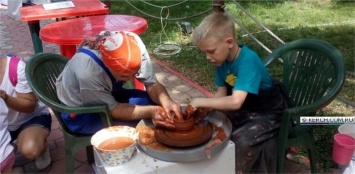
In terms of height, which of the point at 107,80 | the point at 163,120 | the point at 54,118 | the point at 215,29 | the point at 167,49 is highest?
the point at 215,29

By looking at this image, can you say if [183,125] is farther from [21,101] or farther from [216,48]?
[21,101]

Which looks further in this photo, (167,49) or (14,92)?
(167,49)

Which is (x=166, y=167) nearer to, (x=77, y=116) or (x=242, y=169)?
(x=242, y=169)

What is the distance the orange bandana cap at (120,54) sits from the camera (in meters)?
2.00

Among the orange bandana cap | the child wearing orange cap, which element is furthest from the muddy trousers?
the orange bandana cap

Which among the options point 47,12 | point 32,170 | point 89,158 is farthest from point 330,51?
point 47,12

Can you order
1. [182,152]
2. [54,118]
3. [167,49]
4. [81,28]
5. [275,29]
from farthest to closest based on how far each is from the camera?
[275,29] < [167,49] < [54,118] < [81,28] < [182,152]

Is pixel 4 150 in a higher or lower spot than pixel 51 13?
lower

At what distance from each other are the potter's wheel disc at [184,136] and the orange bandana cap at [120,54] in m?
0.39

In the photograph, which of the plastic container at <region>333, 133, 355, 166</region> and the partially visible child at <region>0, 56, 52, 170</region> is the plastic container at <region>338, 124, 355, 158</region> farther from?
the partially visible child at <region>0, 56, 52, 170</region>

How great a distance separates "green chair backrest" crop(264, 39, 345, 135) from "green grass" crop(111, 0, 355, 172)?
59cm

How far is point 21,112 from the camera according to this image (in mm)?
2605

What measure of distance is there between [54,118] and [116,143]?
189 centimetres

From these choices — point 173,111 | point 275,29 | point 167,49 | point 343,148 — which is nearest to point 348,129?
point 343,148
